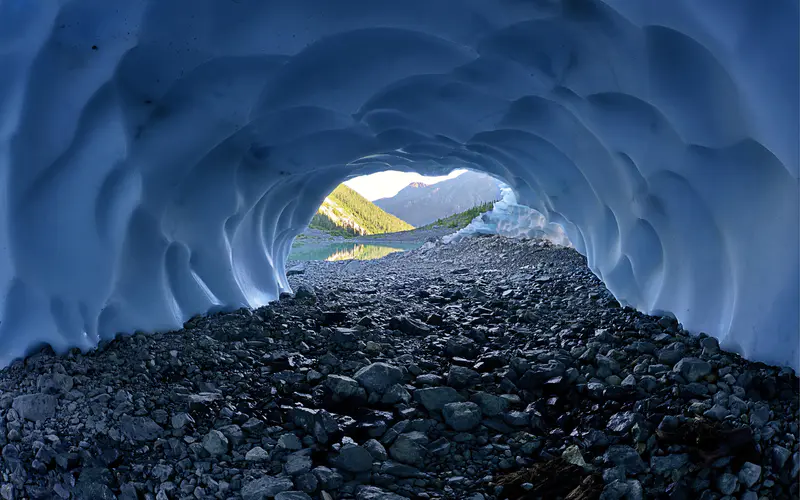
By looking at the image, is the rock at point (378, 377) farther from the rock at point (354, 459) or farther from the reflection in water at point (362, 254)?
the reflection in water at point (362, 254)

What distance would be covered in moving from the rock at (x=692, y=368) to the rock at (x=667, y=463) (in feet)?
3.41

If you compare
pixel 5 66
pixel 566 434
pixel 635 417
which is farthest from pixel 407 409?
pixel 5 66

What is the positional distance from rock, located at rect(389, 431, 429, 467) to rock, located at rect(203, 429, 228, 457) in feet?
3.85

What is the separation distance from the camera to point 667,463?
2.80 m

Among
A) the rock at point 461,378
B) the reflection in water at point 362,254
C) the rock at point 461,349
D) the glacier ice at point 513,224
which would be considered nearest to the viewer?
the rock at point 461,378

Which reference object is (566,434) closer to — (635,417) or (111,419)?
(635,417)

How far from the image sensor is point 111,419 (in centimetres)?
343

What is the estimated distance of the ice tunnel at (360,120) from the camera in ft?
10.9

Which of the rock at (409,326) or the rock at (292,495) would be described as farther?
the rock at (409,326)

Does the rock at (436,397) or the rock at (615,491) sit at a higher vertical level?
the rock at (436,397)

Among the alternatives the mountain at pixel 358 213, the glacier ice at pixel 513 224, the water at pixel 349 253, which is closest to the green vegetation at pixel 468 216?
the water at pixel 349 253

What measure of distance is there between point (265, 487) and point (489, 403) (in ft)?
5.94

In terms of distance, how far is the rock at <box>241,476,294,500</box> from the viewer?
8.97 ft

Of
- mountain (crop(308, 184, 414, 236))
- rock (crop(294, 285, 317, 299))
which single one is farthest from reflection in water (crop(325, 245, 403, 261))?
mountain (crop(308, 184, 414, 236))
